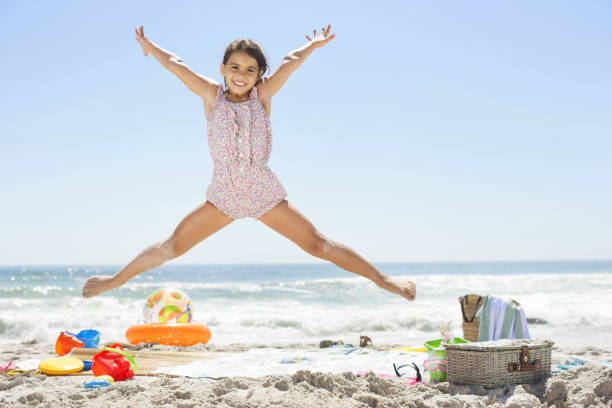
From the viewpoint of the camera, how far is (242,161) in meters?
3.99

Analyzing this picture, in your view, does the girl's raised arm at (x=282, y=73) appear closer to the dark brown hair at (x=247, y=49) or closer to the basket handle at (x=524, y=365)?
the dark brown hair at (x=247, y=49)

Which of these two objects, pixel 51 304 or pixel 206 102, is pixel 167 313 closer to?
pixel 206 102

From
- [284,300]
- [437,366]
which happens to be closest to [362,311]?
[284,300]

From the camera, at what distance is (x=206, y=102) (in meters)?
4.14

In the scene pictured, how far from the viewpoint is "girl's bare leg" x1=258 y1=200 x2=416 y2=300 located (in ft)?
13.0

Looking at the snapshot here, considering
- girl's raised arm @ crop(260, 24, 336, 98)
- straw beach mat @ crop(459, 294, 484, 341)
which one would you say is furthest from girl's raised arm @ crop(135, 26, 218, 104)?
straw beach mat @ crop(459, 294, 484, 341)

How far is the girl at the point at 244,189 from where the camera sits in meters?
3.97

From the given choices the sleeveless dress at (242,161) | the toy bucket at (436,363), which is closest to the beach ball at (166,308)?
the toy bucket at (436,363)

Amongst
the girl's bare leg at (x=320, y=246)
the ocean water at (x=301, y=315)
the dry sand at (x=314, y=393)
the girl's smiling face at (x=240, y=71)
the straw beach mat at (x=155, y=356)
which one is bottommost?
the ocean water at (x=301, y=315)

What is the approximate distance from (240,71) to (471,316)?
4324mm

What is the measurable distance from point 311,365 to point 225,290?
58.4 ft

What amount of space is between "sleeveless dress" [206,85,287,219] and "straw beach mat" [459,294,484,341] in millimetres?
3610

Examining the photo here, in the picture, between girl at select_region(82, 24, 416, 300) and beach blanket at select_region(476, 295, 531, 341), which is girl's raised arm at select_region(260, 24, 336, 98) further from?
beach blanket at select_region(476, 295, 531, 341)

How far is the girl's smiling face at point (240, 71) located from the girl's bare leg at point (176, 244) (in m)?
0.89
